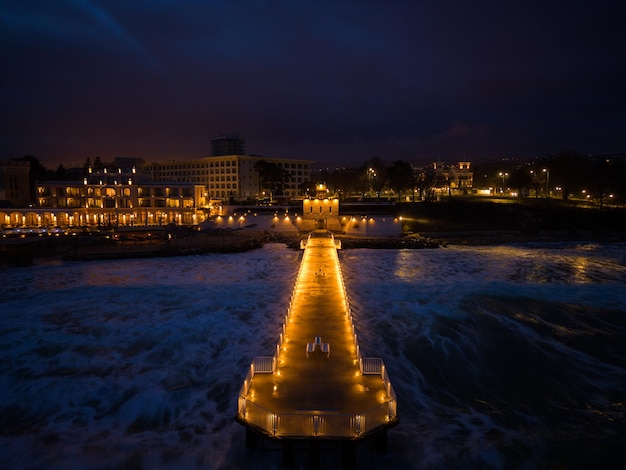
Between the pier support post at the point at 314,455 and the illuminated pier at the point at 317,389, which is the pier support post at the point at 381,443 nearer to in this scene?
the illuminated pier at the point at 317,389

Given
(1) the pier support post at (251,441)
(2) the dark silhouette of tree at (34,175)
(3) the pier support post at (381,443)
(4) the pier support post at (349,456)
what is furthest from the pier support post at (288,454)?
(2) the dark silhouette of tree at (34,175)

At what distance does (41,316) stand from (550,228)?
60.4 meters

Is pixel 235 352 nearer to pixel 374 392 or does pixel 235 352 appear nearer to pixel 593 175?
pixel 374 392

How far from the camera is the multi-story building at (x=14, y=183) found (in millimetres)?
58031

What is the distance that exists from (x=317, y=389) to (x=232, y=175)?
78413mm

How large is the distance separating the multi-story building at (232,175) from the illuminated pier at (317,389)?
69179 millimetres

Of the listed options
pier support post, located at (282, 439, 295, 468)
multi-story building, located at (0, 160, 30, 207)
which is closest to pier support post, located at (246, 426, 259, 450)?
pier support post, located at (282, 439, 295, 468)

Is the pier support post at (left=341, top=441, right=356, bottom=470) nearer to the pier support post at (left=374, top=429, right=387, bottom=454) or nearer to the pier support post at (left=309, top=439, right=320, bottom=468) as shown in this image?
the pier support post at (left=309, top=439, right=320, bottom=468)

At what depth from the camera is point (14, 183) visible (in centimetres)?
5956

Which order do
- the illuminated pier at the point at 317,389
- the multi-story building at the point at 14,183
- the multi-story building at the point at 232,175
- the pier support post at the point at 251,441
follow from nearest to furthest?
the illuminated pier at the point at 317,389, the pier support post at the point at 251,441, the multi-story building at the point at 14,183, the multi-story building at the point at 232,175

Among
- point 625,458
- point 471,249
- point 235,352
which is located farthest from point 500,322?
point 471,249

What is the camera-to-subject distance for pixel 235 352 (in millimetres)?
17562

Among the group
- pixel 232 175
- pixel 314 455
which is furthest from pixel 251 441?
pixel 232 175

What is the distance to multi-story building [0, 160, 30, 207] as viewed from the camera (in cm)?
5803
